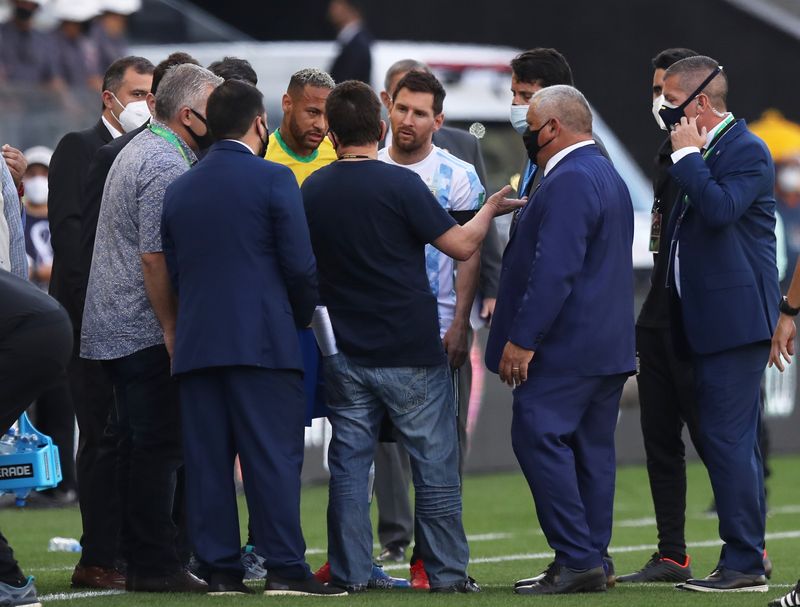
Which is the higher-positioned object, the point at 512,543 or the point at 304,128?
the point at 304,128

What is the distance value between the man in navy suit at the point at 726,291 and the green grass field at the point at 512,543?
0.37 meters

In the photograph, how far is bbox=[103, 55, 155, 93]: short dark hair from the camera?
8.30 meters

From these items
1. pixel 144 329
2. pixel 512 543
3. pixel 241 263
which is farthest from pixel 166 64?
pixel 512 543

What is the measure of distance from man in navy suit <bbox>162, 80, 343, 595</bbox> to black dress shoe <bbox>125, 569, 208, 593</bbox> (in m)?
0.22

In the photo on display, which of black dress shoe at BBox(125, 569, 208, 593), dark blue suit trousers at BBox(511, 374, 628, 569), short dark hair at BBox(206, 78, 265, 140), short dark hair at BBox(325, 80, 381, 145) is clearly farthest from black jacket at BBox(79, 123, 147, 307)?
dark blue suit trousers at BBox(511, 374, 628, 569)

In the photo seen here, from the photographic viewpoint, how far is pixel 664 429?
8.30 meters

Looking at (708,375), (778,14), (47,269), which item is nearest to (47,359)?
(708,375)

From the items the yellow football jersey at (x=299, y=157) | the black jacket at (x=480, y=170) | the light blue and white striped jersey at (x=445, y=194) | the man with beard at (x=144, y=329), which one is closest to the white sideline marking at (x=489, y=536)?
the black jacket at (x=480, y=170)

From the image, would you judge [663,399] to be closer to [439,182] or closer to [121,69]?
[439,182]

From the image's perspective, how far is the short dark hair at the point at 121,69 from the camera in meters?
8.30

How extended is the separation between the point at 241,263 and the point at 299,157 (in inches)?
51.1

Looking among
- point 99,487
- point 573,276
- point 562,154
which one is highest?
point 562,154

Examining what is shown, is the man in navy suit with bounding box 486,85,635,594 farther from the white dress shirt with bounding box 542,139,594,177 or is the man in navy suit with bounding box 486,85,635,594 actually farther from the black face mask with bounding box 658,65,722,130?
the black face mask with bounding box 658,65,722,130

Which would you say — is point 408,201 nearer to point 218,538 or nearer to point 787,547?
point 218,538
